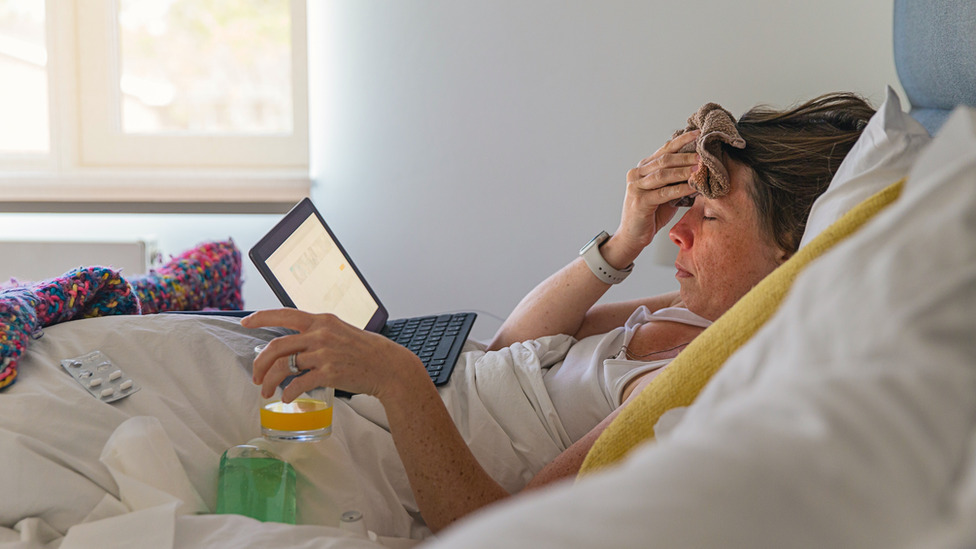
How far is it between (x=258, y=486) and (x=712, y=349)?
1.64 ft

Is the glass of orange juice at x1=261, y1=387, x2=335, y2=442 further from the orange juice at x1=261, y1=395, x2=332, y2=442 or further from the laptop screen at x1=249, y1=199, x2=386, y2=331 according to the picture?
the laptop screen at x1=249, y1=199, x2=386, y2=331

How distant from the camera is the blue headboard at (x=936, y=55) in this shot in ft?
3.81

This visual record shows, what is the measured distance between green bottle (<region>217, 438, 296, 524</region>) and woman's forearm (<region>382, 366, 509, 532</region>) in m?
0.14

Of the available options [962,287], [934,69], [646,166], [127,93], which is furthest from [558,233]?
[962,287]

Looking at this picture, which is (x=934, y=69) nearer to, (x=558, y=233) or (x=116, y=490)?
(x=558, y=233)

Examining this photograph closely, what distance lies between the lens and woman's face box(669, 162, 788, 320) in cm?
115

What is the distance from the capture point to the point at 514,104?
227 cm

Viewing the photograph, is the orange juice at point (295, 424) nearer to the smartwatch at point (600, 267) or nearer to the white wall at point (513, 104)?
the smartwatch at point (600, 267)

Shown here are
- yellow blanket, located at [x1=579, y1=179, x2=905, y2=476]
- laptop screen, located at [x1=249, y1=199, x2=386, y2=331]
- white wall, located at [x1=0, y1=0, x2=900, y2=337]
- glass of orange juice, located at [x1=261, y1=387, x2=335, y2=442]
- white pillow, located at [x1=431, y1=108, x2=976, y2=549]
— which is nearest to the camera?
white pillow, located at [x1=431, y1=108, x2=976, y2=549]

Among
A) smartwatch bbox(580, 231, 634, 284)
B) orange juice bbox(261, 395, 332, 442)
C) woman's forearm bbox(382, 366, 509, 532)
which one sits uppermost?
smartwatch bbox(580, 231, 634, 284)

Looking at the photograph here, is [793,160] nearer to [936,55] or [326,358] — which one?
[936,55]

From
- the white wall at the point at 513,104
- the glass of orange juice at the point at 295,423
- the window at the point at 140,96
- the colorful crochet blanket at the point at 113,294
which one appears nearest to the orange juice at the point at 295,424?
the glass of orange juice at the point at 295,423

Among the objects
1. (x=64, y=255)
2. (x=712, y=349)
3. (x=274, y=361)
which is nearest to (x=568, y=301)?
(x=274, y=361)

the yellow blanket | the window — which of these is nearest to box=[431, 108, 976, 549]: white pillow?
the yellow blanket
